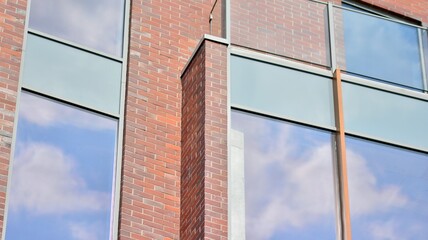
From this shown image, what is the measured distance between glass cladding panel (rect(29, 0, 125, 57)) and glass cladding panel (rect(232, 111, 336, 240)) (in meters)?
2.20

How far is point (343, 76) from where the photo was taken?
15.9 meters

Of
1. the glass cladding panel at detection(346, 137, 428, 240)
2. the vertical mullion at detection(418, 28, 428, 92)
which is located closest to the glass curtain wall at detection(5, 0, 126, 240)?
the glass cladding panel at detection(346, 137, 428, 240)

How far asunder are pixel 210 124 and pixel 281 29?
1.98 metres

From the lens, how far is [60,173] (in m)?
14.4

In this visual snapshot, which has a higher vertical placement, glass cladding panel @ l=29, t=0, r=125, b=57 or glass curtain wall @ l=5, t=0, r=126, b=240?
glass cladding panel @ l=29, t=0, r=125, b=57

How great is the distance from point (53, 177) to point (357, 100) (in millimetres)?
4360

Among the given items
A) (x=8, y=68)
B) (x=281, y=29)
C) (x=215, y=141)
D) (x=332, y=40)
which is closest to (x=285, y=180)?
(x=215, y=141)

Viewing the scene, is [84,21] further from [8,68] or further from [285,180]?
[285,180]

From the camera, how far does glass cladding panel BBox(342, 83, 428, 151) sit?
614 inches

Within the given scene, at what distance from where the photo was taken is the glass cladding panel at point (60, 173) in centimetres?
1394

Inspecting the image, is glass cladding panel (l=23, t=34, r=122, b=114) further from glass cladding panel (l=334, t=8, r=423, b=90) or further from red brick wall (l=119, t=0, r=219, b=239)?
glass cladding panel (l=334, t=8, r=423, b=90)

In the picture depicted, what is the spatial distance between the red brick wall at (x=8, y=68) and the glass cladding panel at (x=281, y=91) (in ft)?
9.45

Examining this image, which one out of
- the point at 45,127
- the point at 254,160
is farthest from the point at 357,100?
the point at 45,127

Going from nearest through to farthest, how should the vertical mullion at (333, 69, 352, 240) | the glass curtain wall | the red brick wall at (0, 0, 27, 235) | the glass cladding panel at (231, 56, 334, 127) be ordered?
the red brick wall at (0, 0, 27, 235)
the glass curtain wall
the vertical mullion at (333, 69, 352, 240)
the glass cladding panel at (231, 56, 334, 127)
